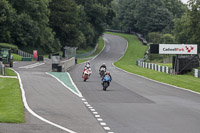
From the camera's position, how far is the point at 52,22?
Answer: 3999 inches

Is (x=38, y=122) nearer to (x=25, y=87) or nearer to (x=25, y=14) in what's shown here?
(x=25, y=87)

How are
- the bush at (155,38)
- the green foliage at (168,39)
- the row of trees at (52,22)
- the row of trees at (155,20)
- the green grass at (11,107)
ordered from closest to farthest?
the green grass at (11,107) < the row of trees at (52,22) < the row of trees at (155,20) < the green foliage at (168,39) < the bush at (155,38)

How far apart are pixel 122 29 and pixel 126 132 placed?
151 m

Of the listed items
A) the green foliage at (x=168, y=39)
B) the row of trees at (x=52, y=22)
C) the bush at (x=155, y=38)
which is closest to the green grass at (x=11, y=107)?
the row of trees at (x=52, y=22)

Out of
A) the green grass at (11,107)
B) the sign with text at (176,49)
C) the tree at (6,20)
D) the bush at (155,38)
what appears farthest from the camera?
the bush at (155,38)

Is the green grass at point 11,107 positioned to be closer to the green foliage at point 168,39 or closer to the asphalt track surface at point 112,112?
the asphalt track surface at point 112,112

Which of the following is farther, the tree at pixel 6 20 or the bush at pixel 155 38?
the bush at pixel 155 38

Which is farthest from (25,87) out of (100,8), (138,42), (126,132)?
(138,42)

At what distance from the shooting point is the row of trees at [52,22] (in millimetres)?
84062

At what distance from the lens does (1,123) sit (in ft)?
43.4

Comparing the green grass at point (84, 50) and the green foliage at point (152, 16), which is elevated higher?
the green foliage at point (152, 16)

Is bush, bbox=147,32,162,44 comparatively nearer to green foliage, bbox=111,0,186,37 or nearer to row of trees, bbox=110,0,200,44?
row of trees, bbox=110,0,200,44

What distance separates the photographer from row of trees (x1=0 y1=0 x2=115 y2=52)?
84062 mm

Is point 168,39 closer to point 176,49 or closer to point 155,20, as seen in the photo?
point 155,20
